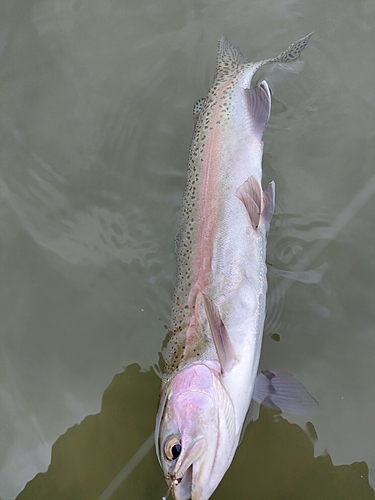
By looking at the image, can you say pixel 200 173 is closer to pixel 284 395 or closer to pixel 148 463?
pixel 284 395

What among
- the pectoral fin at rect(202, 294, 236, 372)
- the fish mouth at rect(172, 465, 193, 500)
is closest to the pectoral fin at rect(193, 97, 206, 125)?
the pectoral fin at rect(202, 294, 236, 372)

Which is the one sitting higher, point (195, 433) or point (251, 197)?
point (251, 197)

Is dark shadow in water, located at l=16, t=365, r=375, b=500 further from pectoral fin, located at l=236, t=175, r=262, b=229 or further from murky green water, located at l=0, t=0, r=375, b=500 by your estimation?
pectoral fin, located at l=236, t=175, r=262, b=229

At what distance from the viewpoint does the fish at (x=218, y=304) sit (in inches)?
82.8

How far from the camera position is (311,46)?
11.1 ft

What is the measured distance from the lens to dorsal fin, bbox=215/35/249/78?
3.16 m

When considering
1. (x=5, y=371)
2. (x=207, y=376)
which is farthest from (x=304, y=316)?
(x=5, y=371)

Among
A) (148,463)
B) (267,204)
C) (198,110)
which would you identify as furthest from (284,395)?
(198,110)

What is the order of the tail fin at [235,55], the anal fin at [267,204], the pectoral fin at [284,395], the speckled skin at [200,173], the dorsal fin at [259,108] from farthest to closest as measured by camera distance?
1. the tail fin at [235,55]
2. the dorsal fin at [259,108]
3. the anal fin at [267,204]
4. the pectoral fin at [284,395]
5. the speckled skin at [200,173]

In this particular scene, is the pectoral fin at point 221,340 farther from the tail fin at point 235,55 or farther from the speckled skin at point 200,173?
the tail fin at point 235,55

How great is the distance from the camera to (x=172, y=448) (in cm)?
209

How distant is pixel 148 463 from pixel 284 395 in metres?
1.02

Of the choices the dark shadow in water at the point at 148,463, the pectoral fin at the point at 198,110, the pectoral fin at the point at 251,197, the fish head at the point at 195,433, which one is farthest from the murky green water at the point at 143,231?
the fish head at the point at 195,433

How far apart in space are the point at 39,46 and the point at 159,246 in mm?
2199
